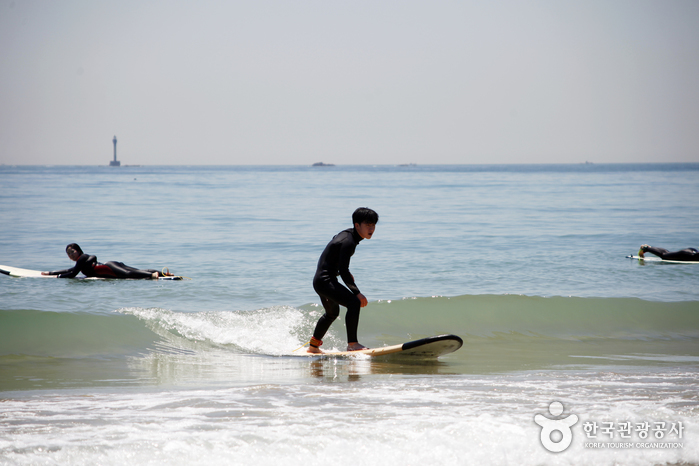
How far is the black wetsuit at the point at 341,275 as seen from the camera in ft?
21.8

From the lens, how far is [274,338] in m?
9.08

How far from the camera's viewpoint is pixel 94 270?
13.4 metres

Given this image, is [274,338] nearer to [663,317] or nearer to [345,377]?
[345,377]

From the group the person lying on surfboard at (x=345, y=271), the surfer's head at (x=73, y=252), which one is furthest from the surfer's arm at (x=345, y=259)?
the surfer's head at (x=73, y=252)

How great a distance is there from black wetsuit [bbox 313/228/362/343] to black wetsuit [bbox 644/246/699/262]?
41.2 ft

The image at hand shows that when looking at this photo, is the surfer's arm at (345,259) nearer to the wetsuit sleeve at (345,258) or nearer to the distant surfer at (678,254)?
the wetsuit sleeve at (345,258)

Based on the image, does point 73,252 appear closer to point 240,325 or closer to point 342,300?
point 240,325

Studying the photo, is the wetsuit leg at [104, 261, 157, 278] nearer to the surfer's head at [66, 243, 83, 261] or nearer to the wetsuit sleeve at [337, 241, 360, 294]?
the surfer's head at [66, 243, 83, 261]

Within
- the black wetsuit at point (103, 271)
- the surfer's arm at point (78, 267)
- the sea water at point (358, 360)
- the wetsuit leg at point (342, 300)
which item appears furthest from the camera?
the black wetsuit at point (103, 271)

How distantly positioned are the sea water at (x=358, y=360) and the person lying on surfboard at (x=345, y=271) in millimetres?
645

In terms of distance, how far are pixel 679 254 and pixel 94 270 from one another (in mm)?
15423

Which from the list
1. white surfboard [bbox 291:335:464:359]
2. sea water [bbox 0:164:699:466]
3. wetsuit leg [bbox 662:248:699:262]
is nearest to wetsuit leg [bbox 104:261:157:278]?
sea water [bbox 0:164:699:466]

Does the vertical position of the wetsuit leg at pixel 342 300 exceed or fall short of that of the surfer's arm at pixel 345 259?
it falls short

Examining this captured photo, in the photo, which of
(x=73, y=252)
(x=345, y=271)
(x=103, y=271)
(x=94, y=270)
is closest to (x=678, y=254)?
(x=345, y=271)
